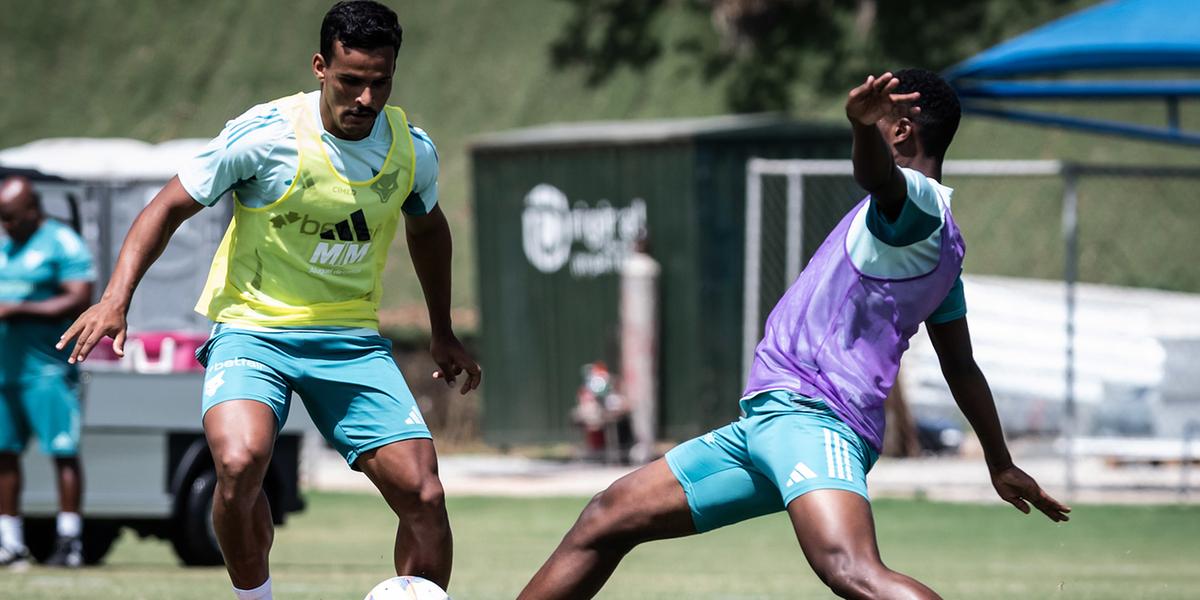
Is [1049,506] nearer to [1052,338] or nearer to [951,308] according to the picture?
[951,308]

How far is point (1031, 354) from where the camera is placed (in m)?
18.7

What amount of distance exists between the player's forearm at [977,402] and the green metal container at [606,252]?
1303cm

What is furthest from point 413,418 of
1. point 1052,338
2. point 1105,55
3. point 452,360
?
point 1052,338

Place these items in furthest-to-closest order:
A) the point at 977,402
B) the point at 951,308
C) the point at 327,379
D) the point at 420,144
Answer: the point at 420,144
the point at 327,379
the point at 977,402
the point at 951,308

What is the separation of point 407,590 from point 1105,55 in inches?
432

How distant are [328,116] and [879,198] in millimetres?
2021

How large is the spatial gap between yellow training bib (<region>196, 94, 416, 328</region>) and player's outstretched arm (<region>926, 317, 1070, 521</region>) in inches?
72.8

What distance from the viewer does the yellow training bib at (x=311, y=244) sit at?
6.16m

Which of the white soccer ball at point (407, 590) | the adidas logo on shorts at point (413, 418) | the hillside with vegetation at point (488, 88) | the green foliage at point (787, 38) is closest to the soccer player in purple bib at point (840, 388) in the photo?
the white soccer ball at point (407, 590)

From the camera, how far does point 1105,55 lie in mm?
15367

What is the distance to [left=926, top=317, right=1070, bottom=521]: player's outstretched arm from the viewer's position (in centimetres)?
571

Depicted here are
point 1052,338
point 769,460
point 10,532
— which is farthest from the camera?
point 1052,338

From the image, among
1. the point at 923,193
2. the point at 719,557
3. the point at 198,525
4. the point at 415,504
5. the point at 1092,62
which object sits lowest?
the point at 719,557

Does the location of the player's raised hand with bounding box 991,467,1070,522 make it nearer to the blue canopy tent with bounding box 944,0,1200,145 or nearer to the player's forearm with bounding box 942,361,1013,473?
the player's forearm with bounding box 942,361,1013,473
